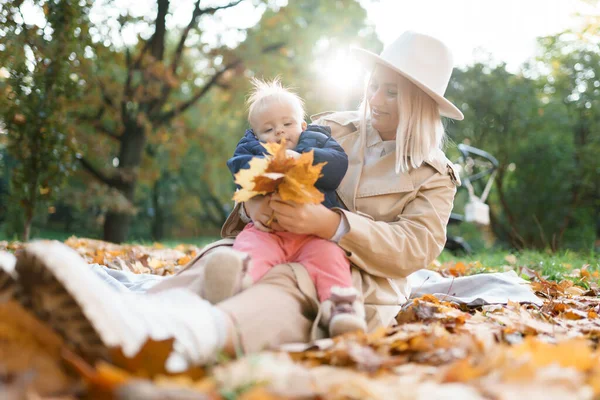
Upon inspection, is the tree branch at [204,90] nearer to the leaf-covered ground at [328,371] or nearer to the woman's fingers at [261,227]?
the woman's fingers at [261,227]

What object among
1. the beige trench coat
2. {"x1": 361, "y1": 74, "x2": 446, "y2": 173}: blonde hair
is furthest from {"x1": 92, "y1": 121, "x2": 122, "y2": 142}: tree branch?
{"x1": 361, "y1": 74, "x2": 446, "y2": 173}: blonde hair

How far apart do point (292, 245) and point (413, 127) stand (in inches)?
32.6

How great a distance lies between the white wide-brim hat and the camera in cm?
261

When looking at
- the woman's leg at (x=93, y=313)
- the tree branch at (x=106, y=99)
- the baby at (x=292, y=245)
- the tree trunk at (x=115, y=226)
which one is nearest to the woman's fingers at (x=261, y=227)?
the baby at (x=292, y=245)

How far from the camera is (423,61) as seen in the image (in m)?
2.66

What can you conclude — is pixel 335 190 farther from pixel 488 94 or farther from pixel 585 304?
pixel 488 94

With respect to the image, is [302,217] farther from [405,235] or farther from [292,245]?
[405,235]

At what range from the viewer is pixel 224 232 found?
2793mm

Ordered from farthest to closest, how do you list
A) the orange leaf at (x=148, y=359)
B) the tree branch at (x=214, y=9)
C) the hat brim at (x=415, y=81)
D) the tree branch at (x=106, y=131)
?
1. the tree branch at (x=214, y=9)
2. the tree branch at (x=106, y=131)
3. the hat brim at (x=415, y=81)
4. the orange leaf at (x=148, y=359)

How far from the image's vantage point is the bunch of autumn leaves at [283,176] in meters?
2.02

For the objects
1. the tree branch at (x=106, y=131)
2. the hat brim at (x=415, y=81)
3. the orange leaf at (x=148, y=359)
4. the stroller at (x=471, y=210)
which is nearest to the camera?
the orange leaf at (x=148, y=359)

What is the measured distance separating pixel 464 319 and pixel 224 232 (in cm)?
117

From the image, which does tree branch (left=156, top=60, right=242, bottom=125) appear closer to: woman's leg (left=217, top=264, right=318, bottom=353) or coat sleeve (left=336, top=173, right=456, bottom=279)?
coat sleeve (left=336, top=173, right=456, bottom=279)

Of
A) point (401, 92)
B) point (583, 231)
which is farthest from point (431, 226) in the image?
point (583, 231)
